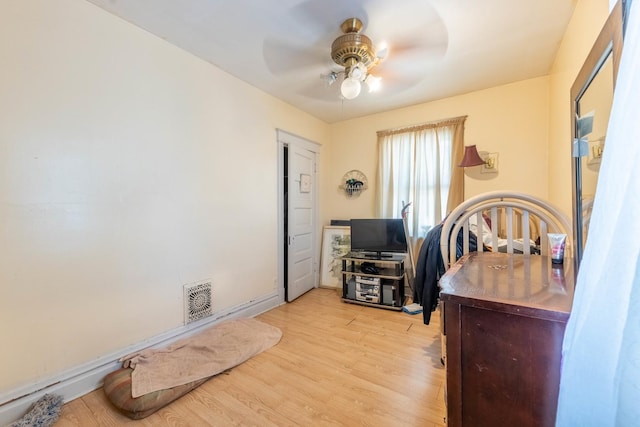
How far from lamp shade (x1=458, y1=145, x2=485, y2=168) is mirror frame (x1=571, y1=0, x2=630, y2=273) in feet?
6.12

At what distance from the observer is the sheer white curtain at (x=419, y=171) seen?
3229 millimetres


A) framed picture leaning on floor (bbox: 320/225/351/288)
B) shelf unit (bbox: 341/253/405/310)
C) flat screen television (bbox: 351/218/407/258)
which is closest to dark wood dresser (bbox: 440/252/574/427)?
shelf unit (bbox: 341/253/405/310)

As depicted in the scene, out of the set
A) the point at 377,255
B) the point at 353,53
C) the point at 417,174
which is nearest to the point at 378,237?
the point at 377,255

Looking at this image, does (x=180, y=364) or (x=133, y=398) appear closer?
(x=133, y=398)

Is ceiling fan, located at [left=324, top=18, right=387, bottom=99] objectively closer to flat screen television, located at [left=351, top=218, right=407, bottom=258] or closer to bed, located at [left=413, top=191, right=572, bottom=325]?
bed, located at [left=413, top=191, right=572, bottom=325]

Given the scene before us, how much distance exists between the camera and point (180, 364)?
1.87m

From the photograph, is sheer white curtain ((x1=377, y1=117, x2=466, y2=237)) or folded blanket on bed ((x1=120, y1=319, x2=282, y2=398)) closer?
folded blanket on bed ((x1=120, y1=319, x2=282, y2=398))

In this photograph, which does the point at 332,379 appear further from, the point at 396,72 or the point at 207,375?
the point at 396,72

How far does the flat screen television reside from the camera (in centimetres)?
325

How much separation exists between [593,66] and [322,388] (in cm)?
208

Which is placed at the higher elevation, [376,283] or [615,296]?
[615,296]

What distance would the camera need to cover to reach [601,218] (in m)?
0.56

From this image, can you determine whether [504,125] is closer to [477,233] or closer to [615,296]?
[477,233]

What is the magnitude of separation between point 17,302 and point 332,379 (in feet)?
6.49
